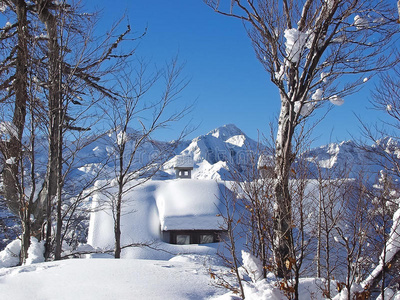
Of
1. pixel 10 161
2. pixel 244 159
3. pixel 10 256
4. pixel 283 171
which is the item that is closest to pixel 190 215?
pixel 10 256

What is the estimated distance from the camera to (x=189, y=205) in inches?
609

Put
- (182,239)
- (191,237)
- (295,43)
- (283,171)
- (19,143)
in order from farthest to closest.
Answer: (182,239) < (191,237) < (19,143) < (295,43) < (283,171)

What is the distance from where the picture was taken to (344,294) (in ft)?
9.91

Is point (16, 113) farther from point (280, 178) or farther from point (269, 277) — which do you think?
point (269, 277)

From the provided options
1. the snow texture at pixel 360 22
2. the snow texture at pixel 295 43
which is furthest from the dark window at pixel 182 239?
the snow texture at pixel 360 22

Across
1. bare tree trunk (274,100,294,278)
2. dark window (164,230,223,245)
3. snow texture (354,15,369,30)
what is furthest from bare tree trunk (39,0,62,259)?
dark window (164,230,223,245)

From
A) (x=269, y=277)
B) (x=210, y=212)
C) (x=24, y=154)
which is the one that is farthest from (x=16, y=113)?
(x=210, y=212)

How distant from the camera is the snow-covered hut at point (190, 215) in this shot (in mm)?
14531

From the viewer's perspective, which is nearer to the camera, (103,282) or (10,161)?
(103,282)

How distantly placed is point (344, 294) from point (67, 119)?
20.0ft

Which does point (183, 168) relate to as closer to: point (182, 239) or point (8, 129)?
point (182, 239)

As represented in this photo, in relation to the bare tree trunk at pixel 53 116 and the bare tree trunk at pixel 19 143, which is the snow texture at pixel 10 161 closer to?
the bare tree trunk at pixel 19 143

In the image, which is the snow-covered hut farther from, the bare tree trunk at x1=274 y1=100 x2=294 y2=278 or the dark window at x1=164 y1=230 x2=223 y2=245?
the bare tree trunk at x1=274 y1=100 x2=294 y2=278

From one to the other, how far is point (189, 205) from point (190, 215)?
67 cm
